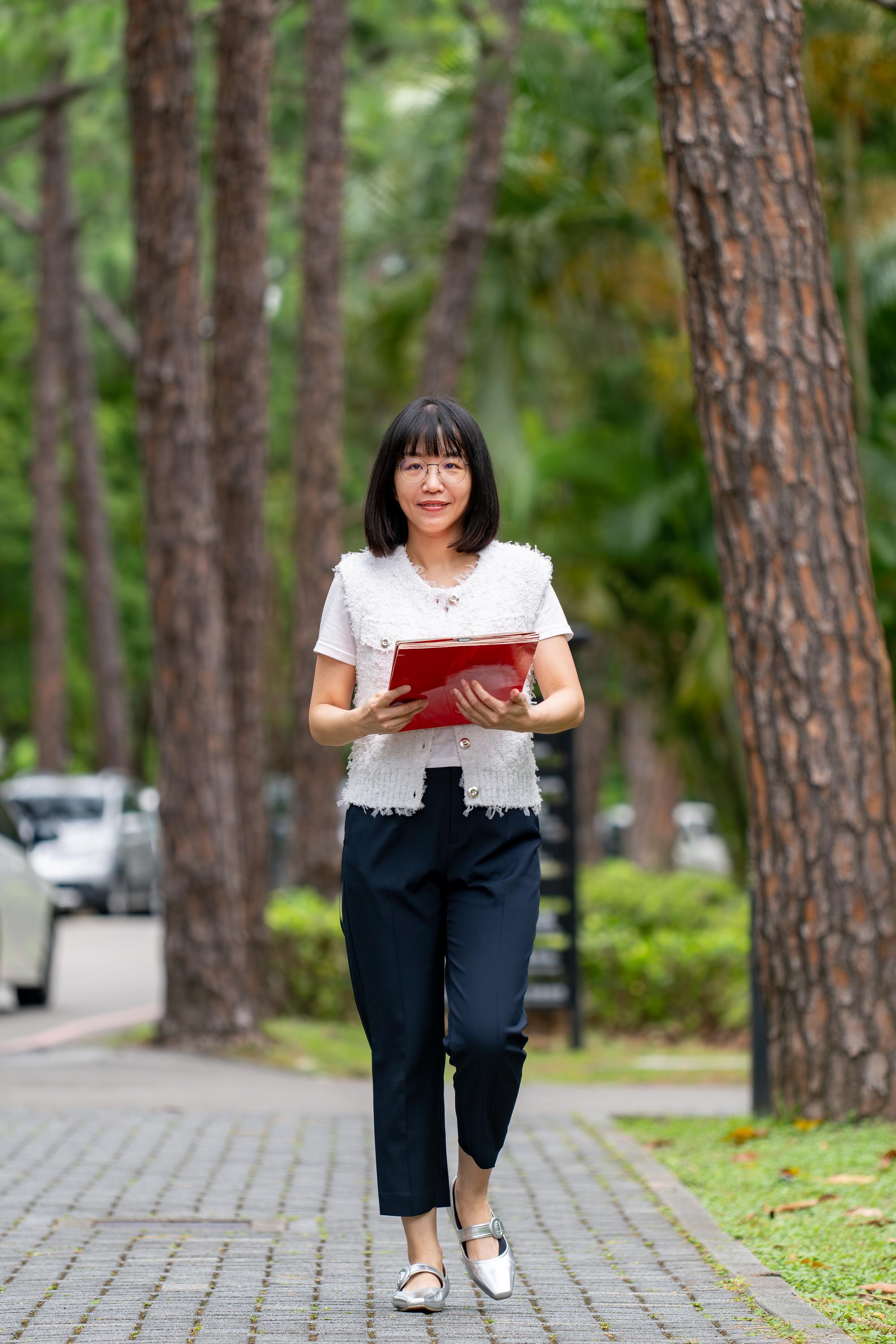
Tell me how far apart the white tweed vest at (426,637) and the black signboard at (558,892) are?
299 inches

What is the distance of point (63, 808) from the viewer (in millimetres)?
25547

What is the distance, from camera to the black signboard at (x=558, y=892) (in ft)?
40.4

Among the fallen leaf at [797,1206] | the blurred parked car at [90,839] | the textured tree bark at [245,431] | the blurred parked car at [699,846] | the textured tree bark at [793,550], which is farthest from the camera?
the blurred parked car at [699,846]

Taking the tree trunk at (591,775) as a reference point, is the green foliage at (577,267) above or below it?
above

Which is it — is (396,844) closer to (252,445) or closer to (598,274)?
(252,445)

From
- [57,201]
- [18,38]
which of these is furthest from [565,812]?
[57,201]

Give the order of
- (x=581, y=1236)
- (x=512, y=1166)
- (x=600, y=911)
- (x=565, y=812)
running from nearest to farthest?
(x=581, y=1236) → (x=512, y=1166) → (x=565, y=812) → (x=600, y=911)

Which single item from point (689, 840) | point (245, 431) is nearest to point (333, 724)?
point (245, 431)

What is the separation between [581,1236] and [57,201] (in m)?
26.9

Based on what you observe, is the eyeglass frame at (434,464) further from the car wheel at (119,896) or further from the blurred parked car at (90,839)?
the car wheel at (119,896)

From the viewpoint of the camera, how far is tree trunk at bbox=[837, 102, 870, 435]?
14898 millimetres

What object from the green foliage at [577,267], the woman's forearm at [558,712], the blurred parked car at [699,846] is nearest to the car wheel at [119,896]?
the green foliage at [577,267]

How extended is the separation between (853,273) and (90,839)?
13.8 m

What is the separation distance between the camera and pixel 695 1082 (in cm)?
1106
